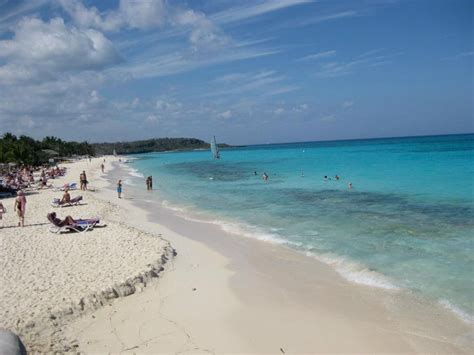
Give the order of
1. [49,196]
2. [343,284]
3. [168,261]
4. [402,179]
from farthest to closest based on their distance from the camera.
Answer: [402,179] → [49,196] → [168,261] → [343,284]

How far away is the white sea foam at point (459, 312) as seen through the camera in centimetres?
684

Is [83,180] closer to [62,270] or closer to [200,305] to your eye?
[62,270]

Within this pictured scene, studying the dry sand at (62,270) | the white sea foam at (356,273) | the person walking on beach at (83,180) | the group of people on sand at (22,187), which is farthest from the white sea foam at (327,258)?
the person walking on beach at (83,180)

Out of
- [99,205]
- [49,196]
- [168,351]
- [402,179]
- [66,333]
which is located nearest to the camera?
[168,351]

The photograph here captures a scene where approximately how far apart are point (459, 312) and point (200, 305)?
189 inches

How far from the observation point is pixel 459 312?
715 centimetres

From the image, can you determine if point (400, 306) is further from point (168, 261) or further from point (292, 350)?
point (168, 261)

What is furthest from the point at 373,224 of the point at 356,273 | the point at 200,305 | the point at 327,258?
the point at 200,305

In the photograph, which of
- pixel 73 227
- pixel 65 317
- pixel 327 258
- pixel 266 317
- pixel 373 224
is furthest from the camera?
pixel 373 224

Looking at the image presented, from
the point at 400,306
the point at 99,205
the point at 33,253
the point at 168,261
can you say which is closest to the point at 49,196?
the point at 99,205

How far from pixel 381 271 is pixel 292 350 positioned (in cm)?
450

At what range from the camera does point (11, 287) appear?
8164mm

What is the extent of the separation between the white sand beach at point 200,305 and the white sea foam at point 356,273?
27cm

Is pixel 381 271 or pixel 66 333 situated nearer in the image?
→ pixel 66 333
